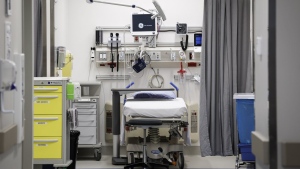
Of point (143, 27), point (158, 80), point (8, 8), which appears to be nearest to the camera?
point (8, 8)

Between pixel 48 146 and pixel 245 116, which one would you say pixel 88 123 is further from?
pixel 245 116

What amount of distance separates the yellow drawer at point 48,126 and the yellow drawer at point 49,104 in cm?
6

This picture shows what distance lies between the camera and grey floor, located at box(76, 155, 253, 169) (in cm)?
574

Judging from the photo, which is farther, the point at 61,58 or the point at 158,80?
the point at 158,80

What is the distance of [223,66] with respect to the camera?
6.45 meters

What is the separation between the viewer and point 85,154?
21.6 ft

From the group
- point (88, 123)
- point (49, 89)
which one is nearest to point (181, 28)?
point (88, 123)

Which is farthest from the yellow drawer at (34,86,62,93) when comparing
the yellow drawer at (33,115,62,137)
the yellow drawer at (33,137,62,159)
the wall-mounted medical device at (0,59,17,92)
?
the wall-mounted medical device at (0,59,17,92)

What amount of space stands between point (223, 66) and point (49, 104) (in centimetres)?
302

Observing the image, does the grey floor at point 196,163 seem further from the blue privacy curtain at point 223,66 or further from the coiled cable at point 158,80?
the coiled cable at point 158,80

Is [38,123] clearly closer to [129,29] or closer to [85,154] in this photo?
[85,154]

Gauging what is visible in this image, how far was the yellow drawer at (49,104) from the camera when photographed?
468cm

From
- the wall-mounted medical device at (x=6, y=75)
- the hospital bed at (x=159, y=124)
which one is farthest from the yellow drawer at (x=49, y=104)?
the wall-mounted medical device at (x=6, y=75)

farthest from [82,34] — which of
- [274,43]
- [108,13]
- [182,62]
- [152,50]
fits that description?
[274,43]
